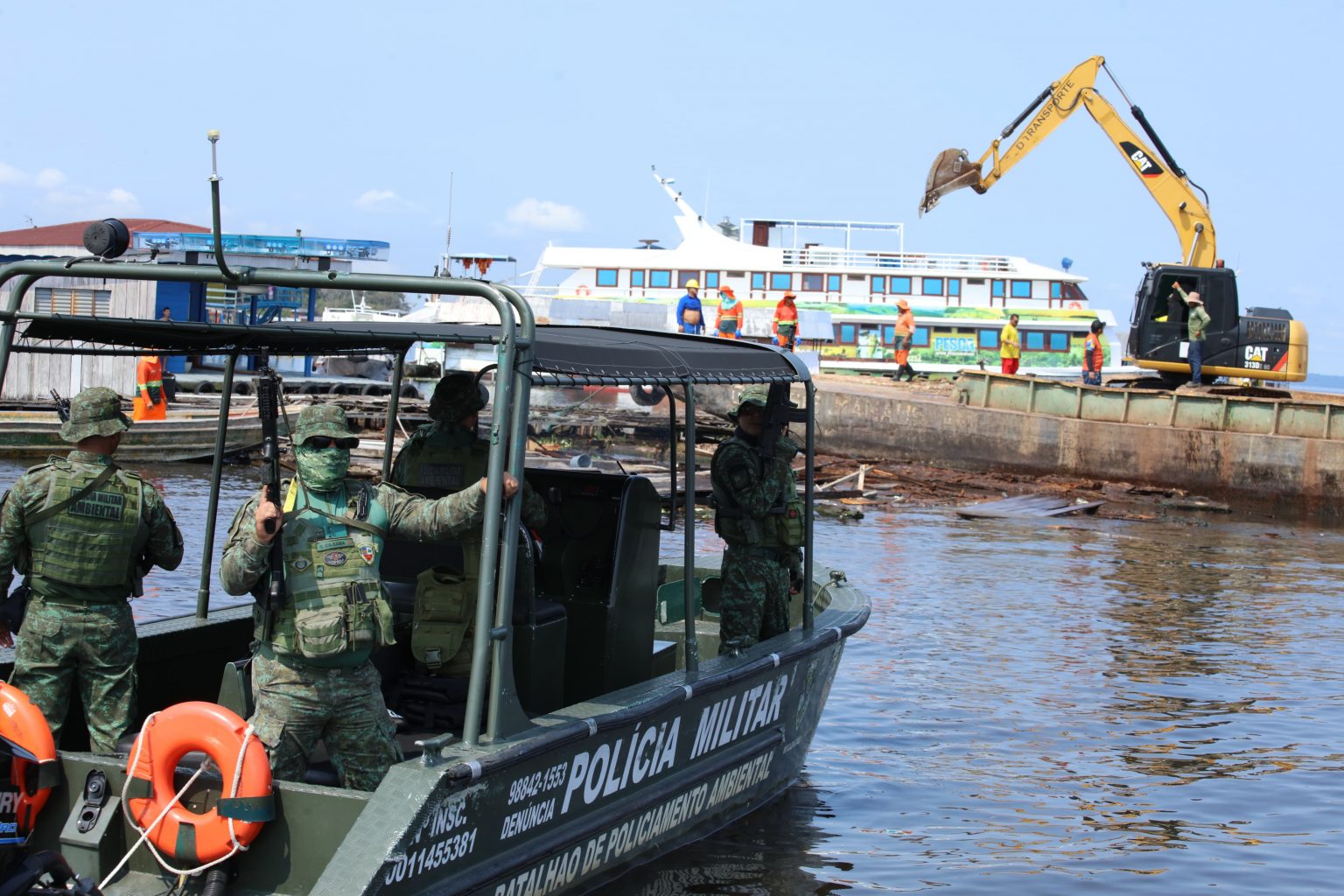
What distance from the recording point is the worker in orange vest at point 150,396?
21188 millimetres

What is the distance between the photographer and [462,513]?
14.8 feet

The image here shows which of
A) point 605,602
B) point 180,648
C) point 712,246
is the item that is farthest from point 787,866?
point 712,246

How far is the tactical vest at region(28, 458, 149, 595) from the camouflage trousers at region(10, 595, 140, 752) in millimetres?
126

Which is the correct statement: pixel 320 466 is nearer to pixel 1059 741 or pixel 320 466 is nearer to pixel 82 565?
pixel 82 565

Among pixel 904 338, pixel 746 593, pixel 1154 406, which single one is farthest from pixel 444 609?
pixel 904 338

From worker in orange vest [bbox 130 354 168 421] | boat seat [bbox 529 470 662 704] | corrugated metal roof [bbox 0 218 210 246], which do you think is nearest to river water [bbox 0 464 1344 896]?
A: boat seat [bbox 529 470 662 704]

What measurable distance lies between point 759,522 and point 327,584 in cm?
294

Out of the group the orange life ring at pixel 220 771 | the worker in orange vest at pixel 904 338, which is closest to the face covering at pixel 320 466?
the orange life ring at pixel 220 771

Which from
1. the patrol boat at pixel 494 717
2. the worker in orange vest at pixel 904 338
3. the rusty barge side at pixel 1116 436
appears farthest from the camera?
the worker in orange vest at pixel 904 338

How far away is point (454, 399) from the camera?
5828mm

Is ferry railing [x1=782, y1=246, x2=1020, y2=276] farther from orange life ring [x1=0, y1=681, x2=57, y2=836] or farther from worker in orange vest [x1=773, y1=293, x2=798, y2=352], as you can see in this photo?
orange life ring [x1=0, y1=681, x2=57, y2=836]

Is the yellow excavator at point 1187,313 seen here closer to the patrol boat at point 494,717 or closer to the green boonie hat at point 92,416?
the patrol boat at point 494,717

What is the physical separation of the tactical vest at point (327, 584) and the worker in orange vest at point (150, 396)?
1784 cm

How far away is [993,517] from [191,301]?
15.9m
